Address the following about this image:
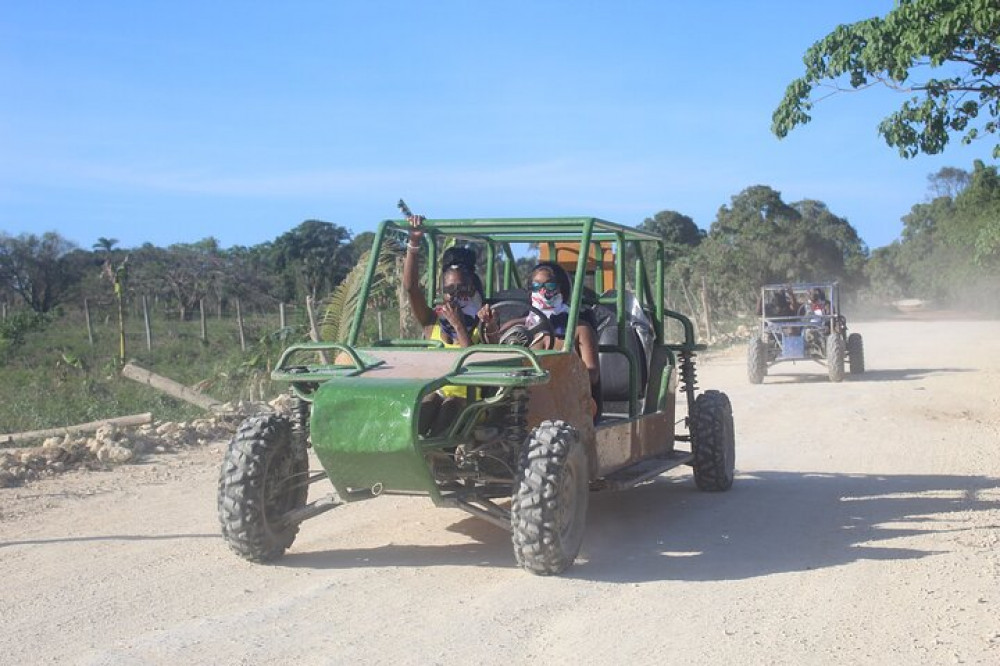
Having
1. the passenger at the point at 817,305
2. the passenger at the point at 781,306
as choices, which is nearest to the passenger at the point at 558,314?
the passenger at the point at 781,306

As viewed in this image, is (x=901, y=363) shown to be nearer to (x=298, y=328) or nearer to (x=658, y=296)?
(x=298, y=328)

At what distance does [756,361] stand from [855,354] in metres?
2.47

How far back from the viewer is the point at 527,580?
5.77 m

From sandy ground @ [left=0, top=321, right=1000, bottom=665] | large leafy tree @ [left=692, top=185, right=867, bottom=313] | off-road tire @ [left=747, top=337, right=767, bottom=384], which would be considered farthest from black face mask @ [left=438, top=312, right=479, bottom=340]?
large leafy tree @ [left=692, top=185, right=867, bottom=313]

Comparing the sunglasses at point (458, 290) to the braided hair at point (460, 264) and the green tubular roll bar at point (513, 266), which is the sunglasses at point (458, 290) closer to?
the braided hair at point (460, 264)

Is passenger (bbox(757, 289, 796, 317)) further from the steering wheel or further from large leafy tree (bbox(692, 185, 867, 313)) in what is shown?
large leafy tree (bbox(692, 185, 867, 313))

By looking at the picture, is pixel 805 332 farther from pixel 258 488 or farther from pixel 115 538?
pixel 258 488

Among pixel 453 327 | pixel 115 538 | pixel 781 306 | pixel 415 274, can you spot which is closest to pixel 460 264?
pixel 415 274

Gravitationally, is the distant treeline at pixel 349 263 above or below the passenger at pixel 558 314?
above

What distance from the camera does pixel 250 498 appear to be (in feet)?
19.4

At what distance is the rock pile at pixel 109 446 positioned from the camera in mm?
9414

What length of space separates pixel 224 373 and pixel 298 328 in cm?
134

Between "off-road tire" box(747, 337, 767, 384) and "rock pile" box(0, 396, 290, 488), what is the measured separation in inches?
396

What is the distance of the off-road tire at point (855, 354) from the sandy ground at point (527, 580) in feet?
36.8
